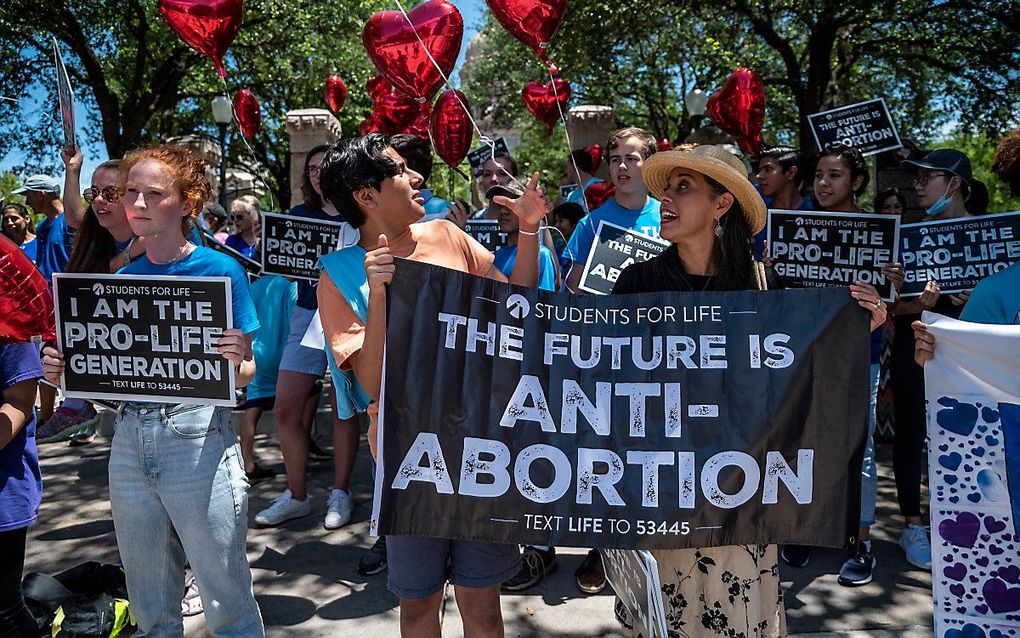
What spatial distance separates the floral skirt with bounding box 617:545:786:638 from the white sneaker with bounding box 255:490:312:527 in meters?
3.13

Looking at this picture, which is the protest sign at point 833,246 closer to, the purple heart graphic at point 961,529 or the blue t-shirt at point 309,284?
the purple heart graphic at point 961,529

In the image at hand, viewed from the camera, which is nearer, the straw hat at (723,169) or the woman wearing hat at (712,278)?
the woman wearing hat at (712,278)

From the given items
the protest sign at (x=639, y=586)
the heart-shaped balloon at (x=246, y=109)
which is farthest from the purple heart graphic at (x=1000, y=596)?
the heart-shaped balloon at (x=246, y=109)

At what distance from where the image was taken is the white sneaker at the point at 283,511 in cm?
504

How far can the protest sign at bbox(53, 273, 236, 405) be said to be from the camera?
2756mm

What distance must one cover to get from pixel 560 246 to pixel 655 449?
333 centimetres

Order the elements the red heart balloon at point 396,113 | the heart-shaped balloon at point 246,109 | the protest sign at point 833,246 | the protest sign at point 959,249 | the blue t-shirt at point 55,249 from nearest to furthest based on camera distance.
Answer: the protest sign at point 833,246, the protest sign at point 959,249, the blue t-shirt at point 55,249, the red heart balloon at point 396,113, the heart-shaped balloon at point 246,109

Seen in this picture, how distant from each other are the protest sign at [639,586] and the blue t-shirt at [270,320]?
3.75 metres

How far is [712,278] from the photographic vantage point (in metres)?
2.70

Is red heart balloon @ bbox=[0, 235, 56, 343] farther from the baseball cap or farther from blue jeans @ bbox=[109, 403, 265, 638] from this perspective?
the baseball cap

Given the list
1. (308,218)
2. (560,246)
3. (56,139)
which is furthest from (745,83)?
(56,139)

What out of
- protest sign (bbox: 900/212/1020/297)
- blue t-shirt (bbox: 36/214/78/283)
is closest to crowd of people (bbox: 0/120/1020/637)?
protest sign (bbox: 900/212/1020/297)

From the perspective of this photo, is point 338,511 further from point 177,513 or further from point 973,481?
point 973,481

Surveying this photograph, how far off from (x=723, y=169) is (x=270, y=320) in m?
4.00
